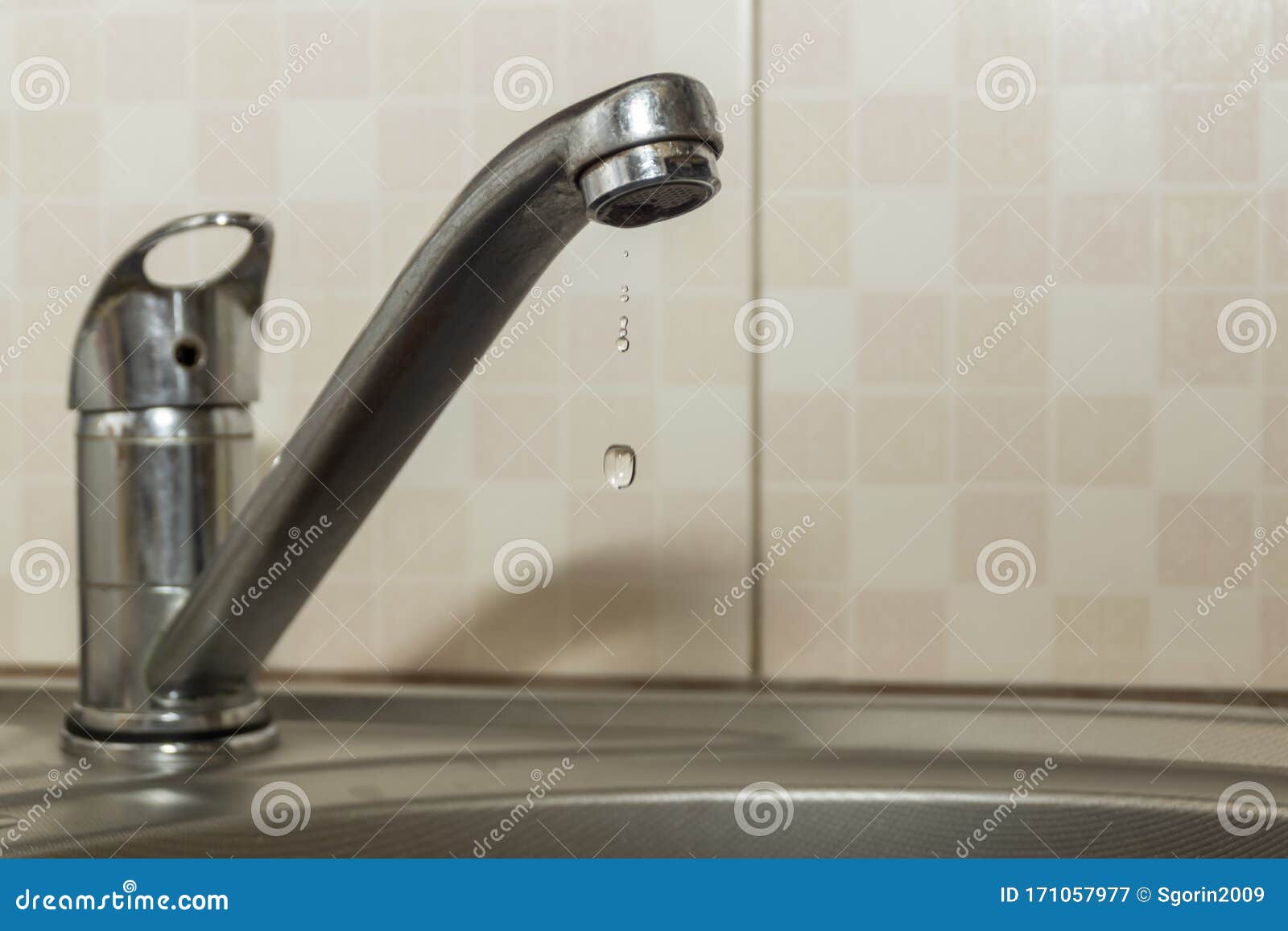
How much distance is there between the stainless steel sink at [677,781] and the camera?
540 mm

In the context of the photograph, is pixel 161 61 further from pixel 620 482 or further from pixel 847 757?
pixel 847 757

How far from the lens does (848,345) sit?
2.31 ft

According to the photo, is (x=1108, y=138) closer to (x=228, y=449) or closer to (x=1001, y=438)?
(x=1001, y=438)

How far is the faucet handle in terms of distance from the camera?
55 centimetres

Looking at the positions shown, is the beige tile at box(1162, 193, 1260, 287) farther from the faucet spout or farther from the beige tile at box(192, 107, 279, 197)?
the beige tile at box(192, 107, 279, 197)

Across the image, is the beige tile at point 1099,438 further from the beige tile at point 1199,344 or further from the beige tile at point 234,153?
the beige tile at point 234,153

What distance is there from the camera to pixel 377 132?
28.4 inches

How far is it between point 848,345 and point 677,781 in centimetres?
28

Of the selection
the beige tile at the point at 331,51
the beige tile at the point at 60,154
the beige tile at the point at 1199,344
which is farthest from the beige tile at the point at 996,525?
the beige tile at the point at 60,154

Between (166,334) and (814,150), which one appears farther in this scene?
(814,150)

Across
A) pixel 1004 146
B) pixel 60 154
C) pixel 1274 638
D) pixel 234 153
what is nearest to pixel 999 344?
pixel 1004 146

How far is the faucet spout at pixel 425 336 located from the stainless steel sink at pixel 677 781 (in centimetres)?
8

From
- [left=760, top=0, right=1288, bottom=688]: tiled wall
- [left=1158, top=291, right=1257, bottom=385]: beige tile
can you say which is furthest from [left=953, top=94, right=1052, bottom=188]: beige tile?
[left=1158, top=291, right=1257, bottom=385]: beige tile

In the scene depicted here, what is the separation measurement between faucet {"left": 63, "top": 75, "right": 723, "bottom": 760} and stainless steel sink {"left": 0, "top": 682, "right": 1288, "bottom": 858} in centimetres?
5
